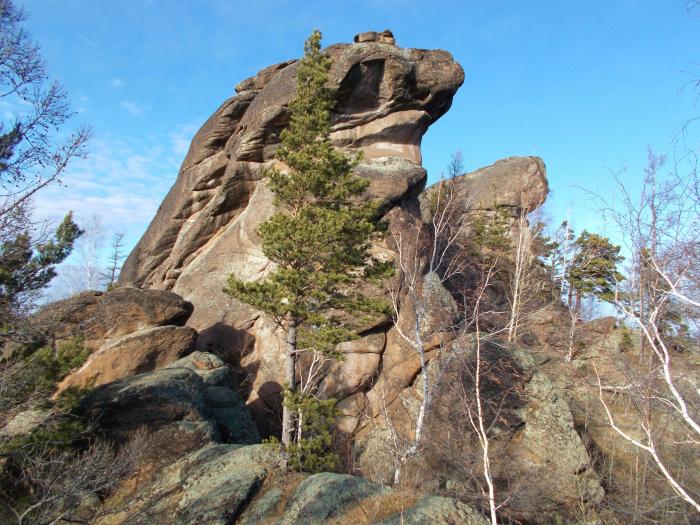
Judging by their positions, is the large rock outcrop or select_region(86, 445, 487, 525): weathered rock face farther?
the large rock outcrop

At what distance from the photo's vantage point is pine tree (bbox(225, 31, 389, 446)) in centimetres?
1223

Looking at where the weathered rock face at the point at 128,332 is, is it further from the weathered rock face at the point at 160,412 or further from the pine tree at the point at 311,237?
the pine tree at the point at 311,237

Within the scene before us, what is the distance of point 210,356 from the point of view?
16.6 meters

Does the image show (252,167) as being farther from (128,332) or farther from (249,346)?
(128,332)

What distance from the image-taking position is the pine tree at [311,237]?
12.2 meters

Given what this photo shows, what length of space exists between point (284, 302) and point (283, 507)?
5794 mm

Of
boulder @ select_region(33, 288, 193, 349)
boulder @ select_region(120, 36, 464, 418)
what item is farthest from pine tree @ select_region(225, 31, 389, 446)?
boulder @ select_region(33, 288, 193, 349)

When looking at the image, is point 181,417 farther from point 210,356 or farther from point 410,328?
point 410,328

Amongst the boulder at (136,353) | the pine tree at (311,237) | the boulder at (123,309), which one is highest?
the pine tree at (311,237)

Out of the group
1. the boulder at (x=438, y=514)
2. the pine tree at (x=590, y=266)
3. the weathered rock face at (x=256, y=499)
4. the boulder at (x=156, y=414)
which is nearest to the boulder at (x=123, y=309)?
the boulder at (x=156, y=414)

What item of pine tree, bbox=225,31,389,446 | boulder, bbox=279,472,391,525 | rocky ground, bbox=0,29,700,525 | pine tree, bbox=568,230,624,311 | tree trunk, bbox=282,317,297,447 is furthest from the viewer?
pine tree, bbox=568,230,624,311

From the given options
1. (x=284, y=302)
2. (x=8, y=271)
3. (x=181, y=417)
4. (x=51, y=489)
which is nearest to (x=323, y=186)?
(x=284, y=302)

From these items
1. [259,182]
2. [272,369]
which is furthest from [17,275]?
[259,182]

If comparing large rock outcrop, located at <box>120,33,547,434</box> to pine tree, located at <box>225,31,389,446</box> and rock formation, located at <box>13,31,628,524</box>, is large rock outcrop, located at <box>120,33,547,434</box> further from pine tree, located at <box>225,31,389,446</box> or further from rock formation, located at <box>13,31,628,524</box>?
pine tree, located at <box>225,31,389,446</box>
